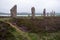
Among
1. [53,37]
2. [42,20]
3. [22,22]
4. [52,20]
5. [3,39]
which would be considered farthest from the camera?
[52,20]

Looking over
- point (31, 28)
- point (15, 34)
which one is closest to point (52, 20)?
point (31, 28)

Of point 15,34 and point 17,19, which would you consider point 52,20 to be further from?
point 15,34

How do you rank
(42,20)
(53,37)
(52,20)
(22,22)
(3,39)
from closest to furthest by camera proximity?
(3,39) → (53,37) → (22,22) → (42,20) → (52,20)

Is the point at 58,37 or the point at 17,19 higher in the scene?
the point at 17,19

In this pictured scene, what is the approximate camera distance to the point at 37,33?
27156mm

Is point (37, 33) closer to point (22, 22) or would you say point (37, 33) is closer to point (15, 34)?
point (22, 22)

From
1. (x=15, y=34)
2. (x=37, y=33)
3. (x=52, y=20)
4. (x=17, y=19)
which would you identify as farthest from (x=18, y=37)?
(x=52, y=20)

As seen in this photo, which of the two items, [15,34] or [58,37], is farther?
[58,37]

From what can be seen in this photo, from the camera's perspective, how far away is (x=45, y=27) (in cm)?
2956

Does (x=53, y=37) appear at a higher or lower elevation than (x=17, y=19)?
lower

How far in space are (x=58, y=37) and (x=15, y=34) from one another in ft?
31.1

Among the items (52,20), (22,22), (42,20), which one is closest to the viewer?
(22,22)

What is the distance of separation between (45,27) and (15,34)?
1102 cm

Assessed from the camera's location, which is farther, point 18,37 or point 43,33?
point 43,33
